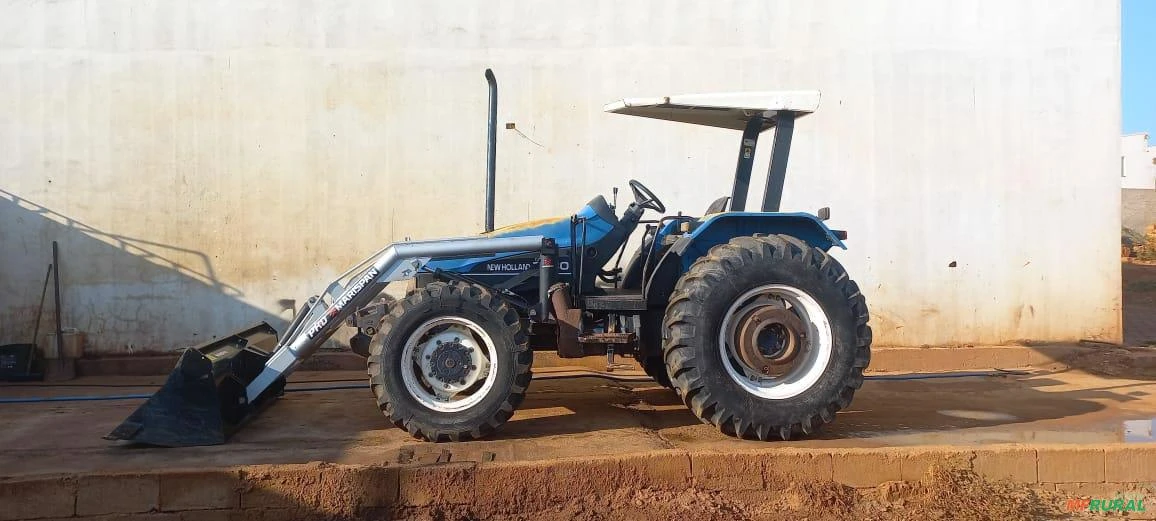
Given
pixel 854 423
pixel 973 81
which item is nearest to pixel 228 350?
pixel 854 423

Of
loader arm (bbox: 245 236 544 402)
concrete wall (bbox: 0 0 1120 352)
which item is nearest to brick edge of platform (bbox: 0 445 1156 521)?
loader arm (bbox: 245 236 544 402)

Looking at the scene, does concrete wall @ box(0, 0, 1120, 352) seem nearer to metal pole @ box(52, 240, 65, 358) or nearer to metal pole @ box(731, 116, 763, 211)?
metal pole @ box(52, 240, 65, 358)

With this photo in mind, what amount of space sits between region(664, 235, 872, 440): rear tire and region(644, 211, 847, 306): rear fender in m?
0.33

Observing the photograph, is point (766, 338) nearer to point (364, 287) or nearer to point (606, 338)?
point (606, 338)

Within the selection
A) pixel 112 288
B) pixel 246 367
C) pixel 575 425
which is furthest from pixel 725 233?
pixel 112 288

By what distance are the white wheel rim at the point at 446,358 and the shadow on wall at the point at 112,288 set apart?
446 cm

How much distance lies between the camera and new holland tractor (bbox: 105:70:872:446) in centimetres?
503

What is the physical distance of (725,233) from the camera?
224 inches

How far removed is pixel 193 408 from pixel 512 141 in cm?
500

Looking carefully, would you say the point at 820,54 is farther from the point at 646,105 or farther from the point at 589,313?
the point at 589,313

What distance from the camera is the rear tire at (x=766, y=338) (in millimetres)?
5047

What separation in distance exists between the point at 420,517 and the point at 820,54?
23.9ft

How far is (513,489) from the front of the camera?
4.42 metres
